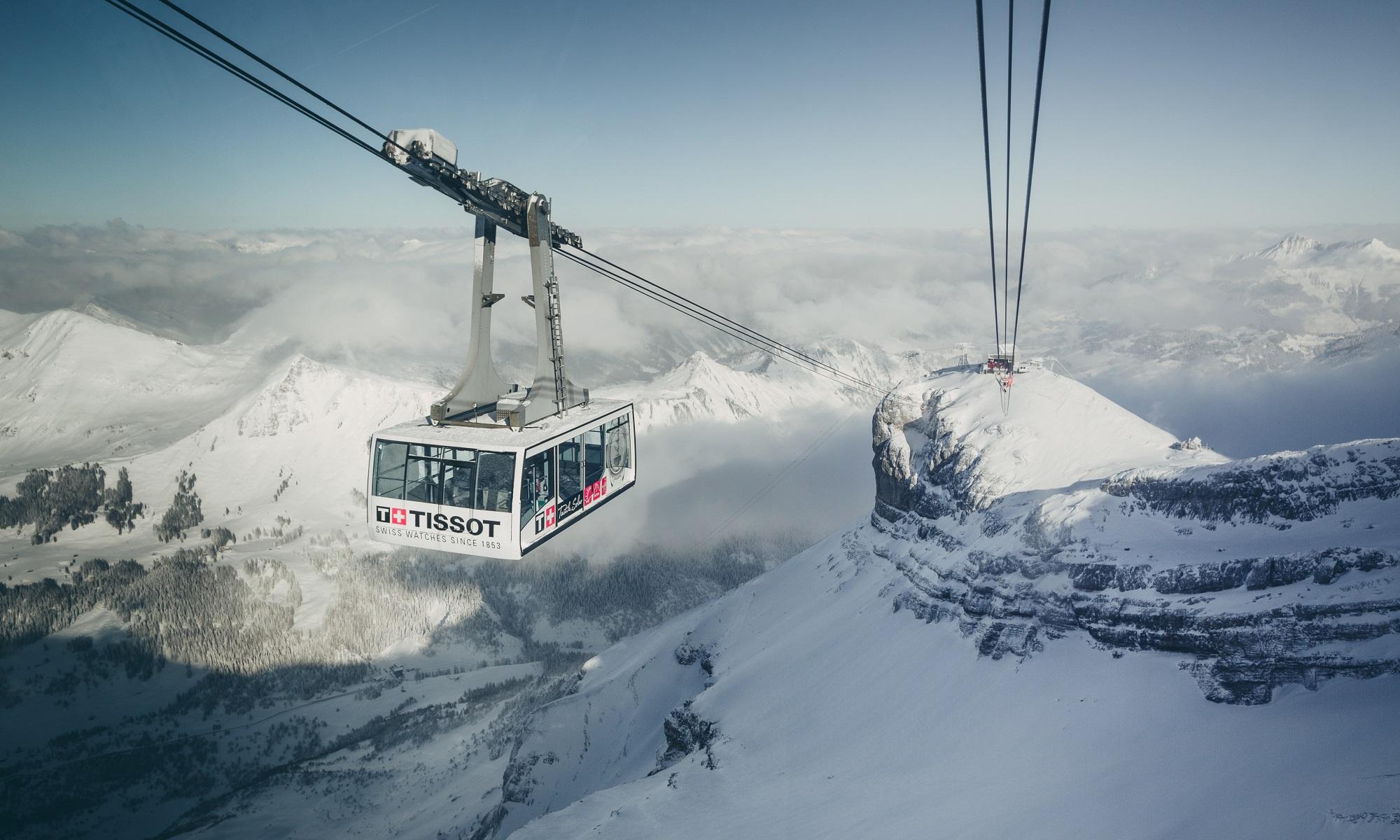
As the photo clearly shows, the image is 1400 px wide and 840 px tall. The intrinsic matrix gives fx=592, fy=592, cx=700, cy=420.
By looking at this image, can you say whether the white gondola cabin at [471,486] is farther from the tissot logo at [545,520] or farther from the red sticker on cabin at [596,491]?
the red sticker on cabin at [596,491]

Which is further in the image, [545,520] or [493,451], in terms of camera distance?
[545,520]

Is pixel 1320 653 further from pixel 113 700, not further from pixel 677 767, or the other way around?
pixel 113 700

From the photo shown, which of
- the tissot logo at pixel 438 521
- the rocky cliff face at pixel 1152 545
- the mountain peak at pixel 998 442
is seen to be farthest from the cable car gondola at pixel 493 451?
the mountain peak at pixel 998 442

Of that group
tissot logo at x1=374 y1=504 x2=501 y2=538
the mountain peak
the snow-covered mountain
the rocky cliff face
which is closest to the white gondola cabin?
tissot logo at x1=374 y1=504 x2=501 y2=538

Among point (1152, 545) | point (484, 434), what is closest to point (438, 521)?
point (484, 434)

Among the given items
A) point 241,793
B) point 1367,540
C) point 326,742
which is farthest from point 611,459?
point 326,742

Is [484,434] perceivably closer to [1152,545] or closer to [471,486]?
[471,486]
